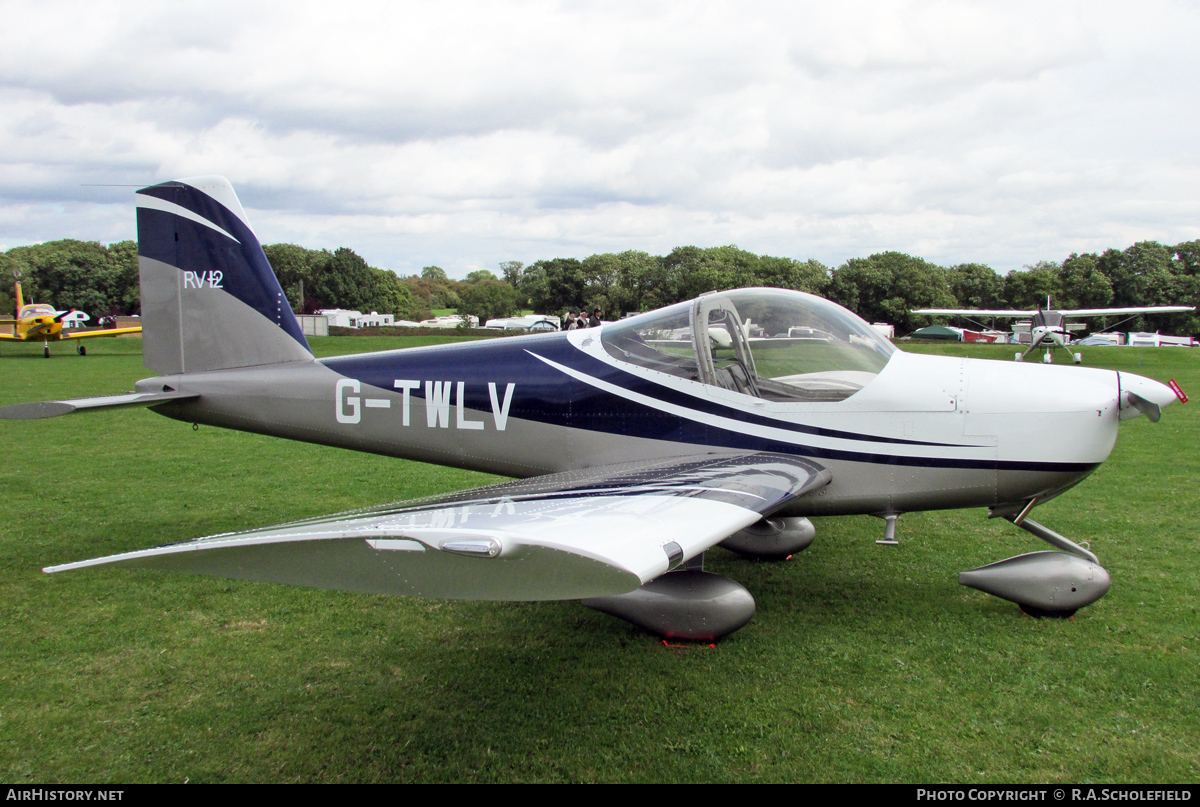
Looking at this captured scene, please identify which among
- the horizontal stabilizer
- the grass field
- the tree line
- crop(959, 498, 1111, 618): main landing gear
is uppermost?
the tree line

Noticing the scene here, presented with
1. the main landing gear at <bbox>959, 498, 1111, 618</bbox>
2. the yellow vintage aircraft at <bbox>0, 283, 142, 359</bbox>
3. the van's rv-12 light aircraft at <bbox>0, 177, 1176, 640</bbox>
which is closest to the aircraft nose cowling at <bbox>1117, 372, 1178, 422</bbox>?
the van's rv-12 light aircraft at <bbox>0, 177, 1176, 640</bbox>

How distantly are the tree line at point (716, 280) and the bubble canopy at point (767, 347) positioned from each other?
43.5 m

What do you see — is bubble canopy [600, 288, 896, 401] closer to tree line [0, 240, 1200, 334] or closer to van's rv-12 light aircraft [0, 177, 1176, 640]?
van's rv-12 light aircraft [0, 177, 1176, 640]

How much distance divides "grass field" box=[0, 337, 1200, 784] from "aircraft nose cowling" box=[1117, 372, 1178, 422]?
127 cm

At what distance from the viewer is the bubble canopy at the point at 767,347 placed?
450 cm

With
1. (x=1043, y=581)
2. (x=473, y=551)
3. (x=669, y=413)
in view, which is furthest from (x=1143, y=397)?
(x=473, y=551)

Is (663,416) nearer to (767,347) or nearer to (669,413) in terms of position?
(669,413)

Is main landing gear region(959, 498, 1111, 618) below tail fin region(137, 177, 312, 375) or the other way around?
below

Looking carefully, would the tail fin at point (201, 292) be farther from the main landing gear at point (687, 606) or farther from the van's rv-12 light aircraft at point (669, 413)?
the main landing gear at point (687, 606)

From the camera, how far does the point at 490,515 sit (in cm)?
297

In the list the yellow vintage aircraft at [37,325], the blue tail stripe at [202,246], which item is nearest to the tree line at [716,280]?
the yellow vintage aircraft at [37,325]

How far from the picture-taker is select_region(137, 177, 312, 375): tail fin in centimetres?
570

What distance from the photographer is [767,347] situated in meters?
4.62

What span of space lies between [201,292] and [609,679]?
4.46 metres
